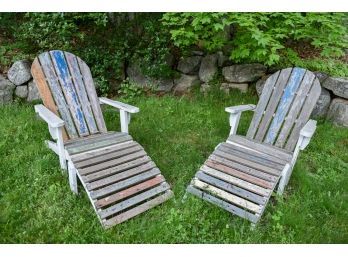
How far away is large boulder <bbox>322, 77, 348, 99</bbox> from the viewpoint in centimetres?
474

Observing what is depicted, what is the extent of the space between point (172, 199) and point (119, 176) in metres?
0.53

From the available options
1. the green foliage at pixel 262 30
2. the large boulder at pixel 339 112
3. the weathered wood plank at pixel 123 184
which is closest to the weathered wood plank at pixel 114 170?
the weathered wood plank at pixel 123 184

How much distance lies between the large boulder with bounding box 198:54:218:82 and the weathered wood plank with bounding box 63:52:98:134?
2.11 metres

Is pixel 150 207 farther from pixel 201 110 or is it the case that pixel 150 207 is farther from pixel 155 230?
pixel 201 110

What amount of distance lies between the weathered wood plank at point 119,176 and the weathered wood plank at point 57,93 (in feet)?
2.74

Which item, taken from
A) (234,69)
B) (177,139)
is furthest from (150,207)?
(234,69)

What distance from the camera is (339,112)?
4805 millimetres

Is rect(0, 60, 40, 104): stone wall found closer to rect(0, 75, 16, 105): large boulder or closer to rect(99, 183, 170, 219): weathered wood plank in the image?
rect(0, 75, 16, 105): large boulder

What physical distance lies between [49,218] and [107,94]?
2761 millimetres

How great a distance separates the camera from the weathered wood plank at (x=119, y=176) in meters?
3.11

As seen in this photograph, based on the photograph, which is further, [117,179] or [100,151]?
[100,151]

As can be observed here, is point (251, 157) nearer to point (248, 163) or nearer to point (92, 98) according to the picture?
point (248, 163)

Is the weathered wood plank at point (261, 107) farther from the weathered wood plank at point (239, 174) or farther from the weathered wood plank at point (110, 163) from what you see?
the weathered wood plank at point (110, 163)

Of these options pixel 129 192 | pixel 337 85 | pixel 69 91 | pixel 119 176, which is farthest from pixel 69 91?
pixel 337 85
